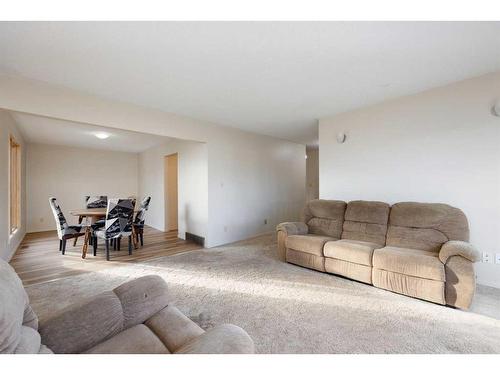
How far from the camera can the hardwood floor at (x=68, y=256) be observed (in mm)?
2963

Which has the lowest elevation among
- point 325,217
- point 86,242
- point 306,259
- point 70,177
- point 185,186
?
point 306,259

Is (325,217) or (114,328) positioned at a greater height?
(325,217)

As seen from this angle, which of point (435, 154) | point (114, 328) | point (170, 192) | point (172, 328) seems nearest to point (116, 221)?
point (170, 192)

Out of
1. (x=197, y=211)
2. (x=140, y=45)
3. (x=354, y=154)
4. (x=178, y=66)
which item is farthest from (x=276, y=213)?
(x=140, y=45)

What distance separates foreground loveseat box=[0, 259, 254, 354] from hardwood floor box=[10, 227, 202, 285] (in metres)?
2.44

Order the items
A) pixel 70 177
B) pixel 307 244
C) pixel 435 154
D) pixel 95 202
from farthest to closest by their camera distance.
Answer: pixel 70 177
pixel 95 202
pixel 307 244
pixel 435 154

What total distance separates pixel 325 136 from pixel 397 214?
1787mm

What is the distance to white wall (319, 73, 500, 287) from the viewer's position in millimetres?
2471

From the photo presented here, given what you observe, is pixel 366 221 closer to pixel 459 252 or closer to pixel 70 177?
pixel 459 252

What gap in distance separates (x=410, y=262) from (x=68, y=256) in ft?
15.8

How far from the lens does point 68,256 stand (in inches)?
144

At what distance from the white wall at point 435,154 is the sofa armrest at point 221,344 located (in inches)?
122

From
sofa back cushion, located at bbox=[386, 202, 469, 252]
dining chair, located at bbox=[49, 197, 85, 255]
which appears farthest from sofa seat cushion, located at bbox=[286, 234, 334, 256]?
dining chair, located at bbox=[49, 197, 85, 255]

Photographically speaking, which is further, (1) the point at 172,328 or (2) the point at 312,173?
(2) the point at 312,173
